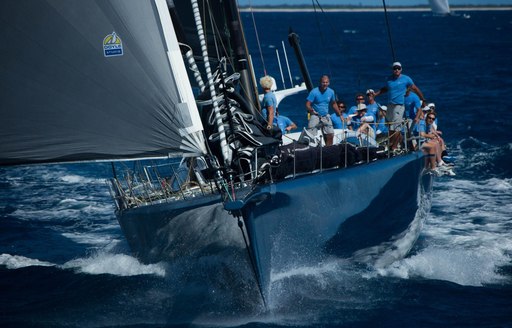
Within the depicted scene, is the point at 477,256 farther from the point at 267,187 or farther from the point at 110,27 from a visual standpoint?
the point at 110,27

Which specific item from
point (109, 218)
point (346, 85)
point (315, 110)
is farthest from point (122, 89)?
point (346, 85)

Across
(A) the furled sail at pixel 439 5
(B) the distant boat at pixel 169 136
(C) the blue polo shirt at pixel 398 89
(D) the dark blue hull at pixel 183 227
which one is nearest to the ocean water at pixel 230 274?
(D) the dark blue hull at pixel 183 227

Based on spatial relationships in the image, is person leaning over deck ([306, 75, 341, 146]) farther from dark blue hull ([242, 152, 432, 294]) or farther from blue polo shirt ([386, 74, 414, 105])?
dark blue hull ([242, 152, 432, 294])

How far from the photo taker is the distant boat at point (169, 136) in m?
10.8

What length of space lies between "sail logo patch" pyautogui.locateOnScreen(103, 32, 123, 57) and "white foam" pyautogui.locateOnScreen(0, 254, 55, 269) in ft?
18.4

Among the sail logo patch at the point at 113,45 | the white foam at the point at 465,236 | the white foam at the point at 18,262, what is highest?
the sail logo patch at the point at 113,45

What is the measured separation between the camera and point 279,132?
1252 centimetres

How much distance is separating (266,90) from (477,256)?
461 centimetres

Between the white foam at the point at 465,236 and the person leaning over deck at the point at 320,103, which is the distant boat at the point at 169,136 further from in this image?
the person leaning over deck at the point at 320,103

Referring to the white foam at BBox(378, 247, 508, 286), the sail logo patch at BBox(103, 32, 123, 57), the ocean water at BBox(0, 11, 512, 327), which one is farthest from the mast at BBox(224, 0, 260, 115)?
the white foam at BBox(378, 247, 508, 286)

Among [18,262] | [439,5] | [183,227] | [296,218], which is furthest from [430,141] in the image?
[439,5]

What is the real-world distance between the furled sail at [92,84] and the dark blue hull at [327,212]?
4.44ft

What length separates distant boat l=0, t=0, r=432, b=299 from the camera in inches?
426

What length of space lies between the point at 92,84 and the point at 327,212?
12.2ft
